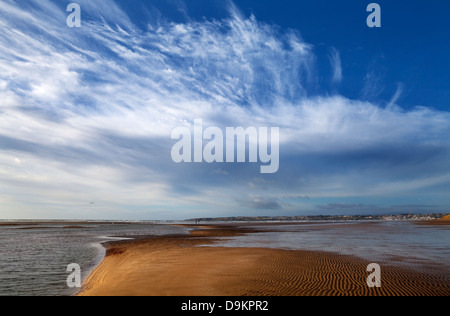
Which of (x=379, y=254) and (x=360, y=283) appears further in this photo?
(x=379, y=254)

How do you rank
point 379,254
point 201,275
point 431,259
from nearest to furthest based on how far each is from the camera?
1. point 201,275
2. point 431,259
3. point 379,254

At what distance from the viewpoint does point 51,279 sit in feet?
52.2
